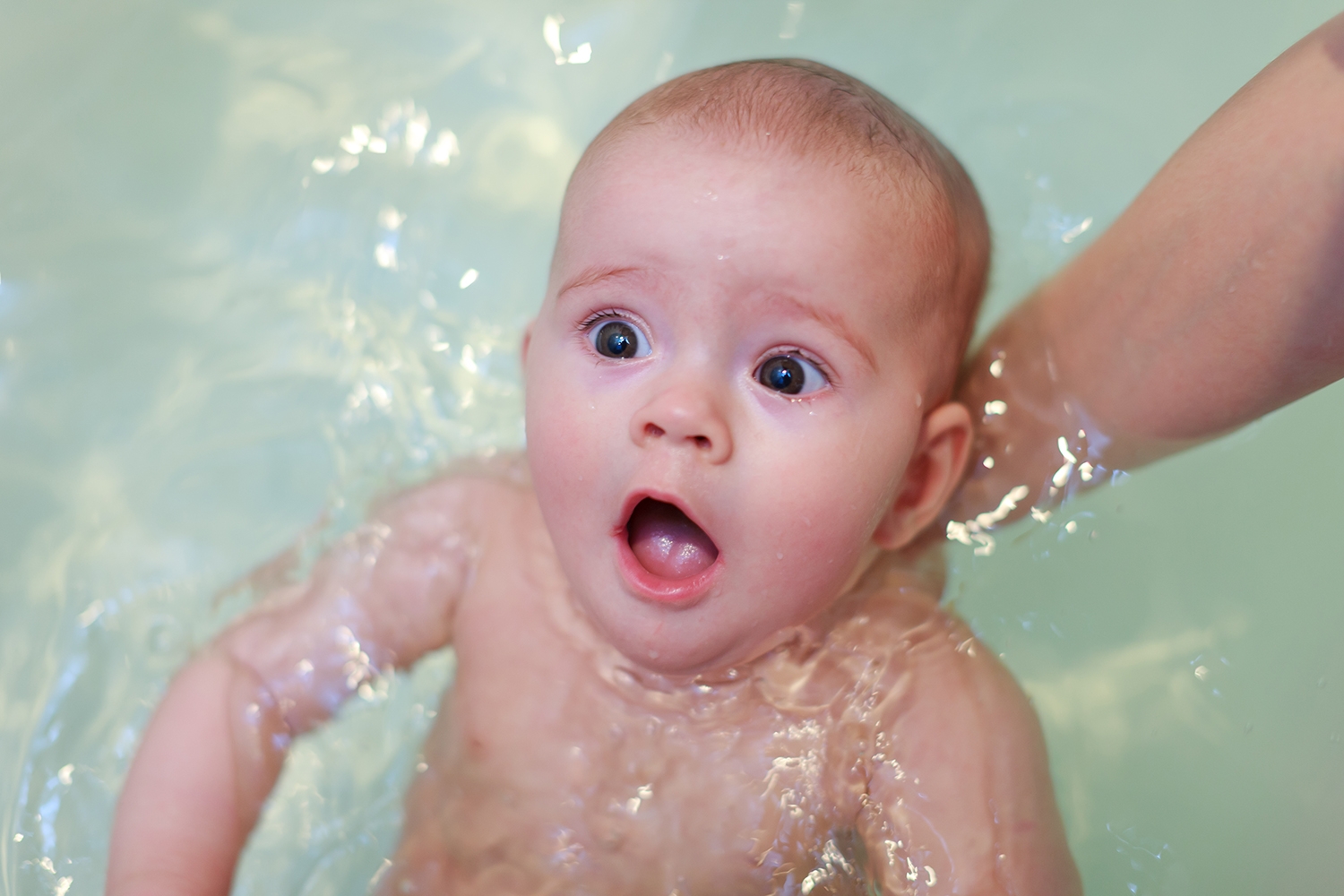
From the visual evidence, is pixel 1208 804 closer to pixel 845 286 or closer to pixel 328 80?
pixel 845 286

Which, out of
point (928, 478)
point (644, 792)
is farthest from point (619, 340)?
point (644, 792)

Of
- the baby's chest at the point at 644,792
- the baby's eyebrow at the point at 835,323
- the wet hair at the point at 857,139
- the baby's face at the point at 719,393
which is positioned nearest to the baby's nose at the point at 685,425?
the baby's face at the point at 719,393

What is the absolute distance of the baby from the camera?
Answer: 921 millimetres

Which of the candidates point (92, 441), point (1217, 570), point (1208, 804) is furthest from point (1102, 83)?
point (92, 441)

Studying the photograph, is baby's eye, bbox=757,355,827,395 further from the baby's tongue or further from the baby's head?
the baby's tongue

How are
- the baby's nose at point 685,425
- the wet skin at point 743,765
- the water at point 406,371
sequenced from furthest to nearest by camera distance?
1. the water at point 406,371
2. the wet skin at point 743,765
3. the baby's nose at point 685,425

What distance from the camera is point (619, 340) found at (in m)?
0.96

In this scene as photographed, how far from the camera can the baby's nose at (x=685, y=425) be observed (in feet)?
2.87

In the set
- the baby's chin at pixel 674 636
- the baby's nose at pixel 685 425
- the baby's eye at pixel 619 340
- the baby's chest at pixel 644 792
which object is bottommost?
the baby's chest at pixel 644 792

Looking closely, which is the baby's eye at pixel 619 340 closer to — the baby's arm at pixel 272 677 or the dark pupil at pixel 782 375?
the dark pupil at pixel 782 375

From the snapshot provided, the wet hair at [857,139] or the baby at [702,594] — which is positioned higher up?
the wet hair at [857,139]

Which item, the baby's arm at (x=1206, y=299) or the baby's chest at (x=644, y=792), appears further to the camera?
the baby's chest at (x=644, y=792)

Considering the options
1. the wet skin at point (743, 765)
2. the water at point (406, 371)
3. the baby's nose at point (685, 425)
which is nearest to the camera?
the baby's nose at point (685, 425)

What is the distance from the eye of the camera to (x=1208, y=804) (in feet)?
3.94
